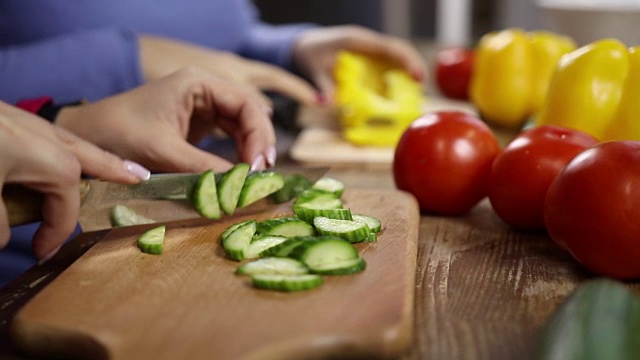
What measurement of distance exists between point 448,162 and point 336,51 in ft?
4.76

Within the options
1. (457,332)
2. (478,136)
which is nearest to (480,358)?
(457,332)

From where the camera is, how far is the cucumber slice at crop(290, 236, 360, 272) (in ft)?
3.25

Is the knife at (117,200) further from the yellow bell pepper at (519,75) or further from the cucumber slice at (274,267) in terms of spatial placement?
the yellow bell pepper at (519,75)

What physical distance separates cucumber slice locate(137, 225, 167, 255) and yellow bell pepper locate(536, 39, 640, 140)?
787 millimetres

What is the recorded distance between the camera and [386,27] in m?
4.41

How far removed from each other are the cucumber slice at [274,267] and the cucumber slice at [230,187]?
22 cm

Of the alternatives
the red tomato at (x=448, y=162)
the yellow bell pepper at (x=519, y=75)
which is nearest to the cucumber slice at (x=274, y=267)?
the red tomato at (x=448, y=162)

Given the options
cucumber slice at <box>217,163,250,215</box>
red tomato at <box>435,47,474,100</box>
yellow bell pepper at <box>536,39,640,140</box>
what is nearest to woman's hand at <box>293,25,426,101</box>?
red tomato at <box>435,47,474,100</box>

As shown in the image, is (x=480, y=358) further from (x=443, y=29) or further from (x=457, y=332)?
(x=443, y=29)

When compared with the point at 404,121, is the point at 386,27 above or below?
below

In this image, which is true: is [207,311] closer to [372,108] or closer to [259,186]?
[259,186]

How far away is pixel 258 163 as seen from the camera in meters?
1.38

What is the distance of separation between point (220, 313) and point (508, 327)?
0.35 metres

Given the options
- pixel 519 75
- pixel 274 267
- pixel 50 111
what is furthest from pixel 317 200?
pixel 519 75
